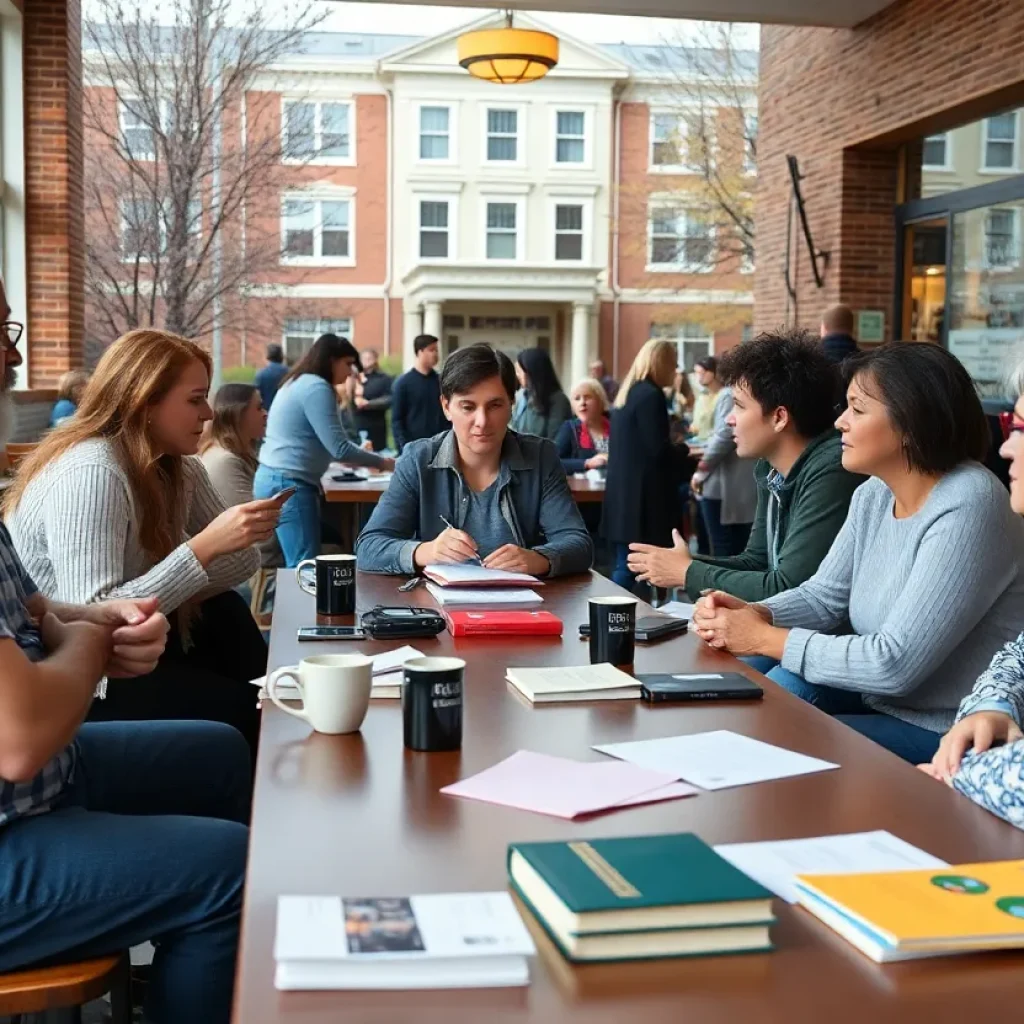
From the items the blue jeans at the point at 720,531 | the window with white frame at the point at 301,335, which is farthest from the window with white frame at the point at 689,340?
the blue jeans at the point at 720,531

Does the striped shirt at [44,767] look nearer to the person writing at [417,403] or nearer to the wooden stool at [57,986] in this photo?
the wooden stool at [57,986]

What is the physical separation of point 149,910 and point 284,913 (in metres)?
0.65

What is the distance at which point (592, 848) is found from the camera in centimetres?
129

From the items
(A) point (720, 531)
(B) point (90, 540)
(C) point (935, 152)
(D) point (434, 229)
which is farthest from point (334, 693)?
(D) point (434, 229)

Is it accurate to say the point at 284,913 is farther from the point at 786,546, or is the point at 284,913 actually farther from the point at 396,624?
the point at 786,546

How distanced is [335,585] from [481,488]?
0.93 m

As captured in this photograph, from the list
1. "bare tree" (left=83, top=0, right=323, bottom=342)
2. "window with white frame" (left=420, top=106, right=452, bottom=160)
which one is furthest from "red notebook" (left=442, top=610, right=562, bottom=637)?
"window with white frame" (left=420, top=106, right=452, bottom=160)

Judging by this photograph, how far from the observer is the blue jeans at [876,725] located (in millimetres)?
2535

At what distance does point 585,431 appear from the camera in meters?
8.77

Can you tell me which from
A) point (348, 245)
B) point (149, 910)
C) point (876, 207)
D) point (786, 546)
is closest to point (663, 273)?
point (348, 245)

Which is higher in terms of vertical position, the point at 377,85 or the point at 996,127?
the point at 377,85

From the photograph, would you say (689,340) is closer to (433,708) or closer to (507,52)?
(507,52)

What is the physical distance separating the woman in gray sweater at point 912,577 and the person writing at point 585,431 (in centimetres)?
553

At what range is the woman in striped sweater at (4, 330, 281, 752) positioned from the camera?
9.31ft
